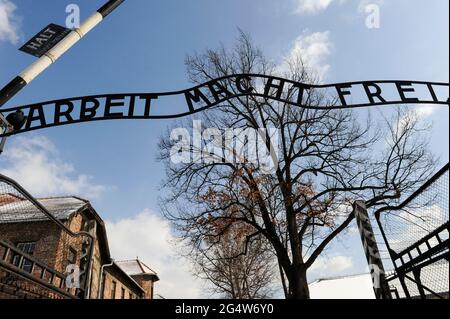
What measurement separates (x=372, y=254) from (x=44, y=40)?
5392 mm

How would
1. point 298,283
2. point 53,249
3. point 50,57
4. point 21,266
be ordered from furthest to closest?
1. point 298,283
2. point 53,249
3. point 50,57
4. point 21,266

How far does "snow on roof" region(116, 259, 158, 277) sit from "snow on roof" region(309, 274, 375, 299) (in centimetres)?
2265

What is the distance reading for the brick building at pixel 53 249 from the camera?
13.1 feet

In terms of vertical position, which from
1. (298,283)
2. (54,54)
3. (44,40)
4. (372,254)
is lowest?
(372,254)

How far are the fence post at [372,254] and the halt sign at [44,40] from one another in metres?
4.93

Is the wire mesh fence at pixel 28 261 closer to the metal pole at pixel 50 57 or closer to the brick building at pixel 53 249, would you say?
the brick building at pixel 53 249

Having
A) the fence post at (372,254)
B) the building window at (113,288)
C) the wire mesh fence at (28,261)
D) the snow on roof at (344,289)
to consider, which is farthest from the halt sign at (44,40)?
the snow on roof at (344,289)

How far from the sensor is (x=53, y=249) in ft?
38.7

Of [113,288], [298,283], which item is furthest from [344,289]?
[113,288]

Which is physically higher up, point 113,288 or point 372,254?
point 113,288

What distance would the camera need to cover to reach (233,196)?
52.4ft

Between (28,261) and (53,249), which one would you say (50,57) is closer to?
(28,261)

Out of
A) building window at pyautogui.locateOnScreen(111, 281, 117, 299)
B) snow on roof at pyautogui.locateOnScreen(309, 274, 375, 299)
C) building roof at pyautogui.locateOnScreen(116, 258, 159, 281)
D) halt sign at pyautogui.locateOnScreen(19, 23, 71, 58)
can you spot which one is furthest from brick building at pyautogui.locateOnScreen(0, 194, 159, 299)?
snow on roof at pyautogui.locateOnScreen(309, 274, 375, 299)

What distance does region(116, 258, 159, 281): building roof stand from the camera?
4404cm
